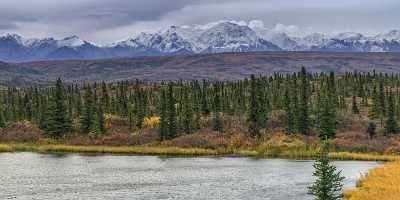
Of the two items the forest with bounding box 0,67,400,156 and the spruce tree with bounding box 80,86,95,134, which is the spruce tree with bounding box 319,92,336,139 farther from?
the spruce tree with bounding box 80,86,95,134

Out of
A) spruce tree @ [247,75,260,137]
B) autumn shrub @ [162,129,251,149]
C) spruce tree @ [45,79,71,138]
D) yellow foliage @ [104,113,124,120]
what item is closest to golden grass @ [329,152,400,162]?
autumn shrub @ [162,129,251,149]

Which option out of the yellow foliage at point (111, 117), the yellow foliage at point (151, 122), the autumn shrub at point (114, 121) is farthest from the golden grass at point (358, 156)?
the yellow foliage at point (111, 117)

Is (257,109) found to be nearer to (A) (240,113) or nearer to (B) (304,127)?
(B) (304,127)

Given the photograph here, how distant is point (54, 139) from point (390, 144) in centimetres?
6893

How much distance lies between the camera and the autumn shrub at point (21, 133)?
142 m

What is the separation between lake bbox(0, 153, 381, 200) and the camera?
63.8m

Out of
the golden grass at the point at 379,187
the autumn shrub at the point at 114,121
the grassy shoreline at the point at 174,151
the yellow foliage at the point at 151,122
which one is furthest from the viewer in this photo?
the autumn shrub at the point at 114,121

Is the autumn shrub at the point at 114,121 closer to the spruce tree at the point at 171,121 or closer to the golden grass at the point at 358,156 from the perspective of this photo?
the spruce tree at the point at 171,121

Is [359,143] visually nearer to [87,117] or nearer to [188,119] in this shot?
[188,119]

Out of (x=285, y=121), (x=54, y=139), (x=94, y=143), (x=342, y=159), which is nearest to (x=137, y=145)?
(x=94, y=143)

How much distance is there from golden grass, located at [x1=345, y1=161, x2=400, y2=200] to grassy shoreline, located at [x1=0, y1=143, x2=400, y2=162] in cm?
3663

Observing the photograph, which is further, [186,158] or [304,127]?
[304,127]

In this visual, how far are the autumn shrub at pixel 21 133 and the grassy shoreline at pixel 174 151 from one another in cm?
850

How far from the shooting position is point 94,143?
5384 inches
